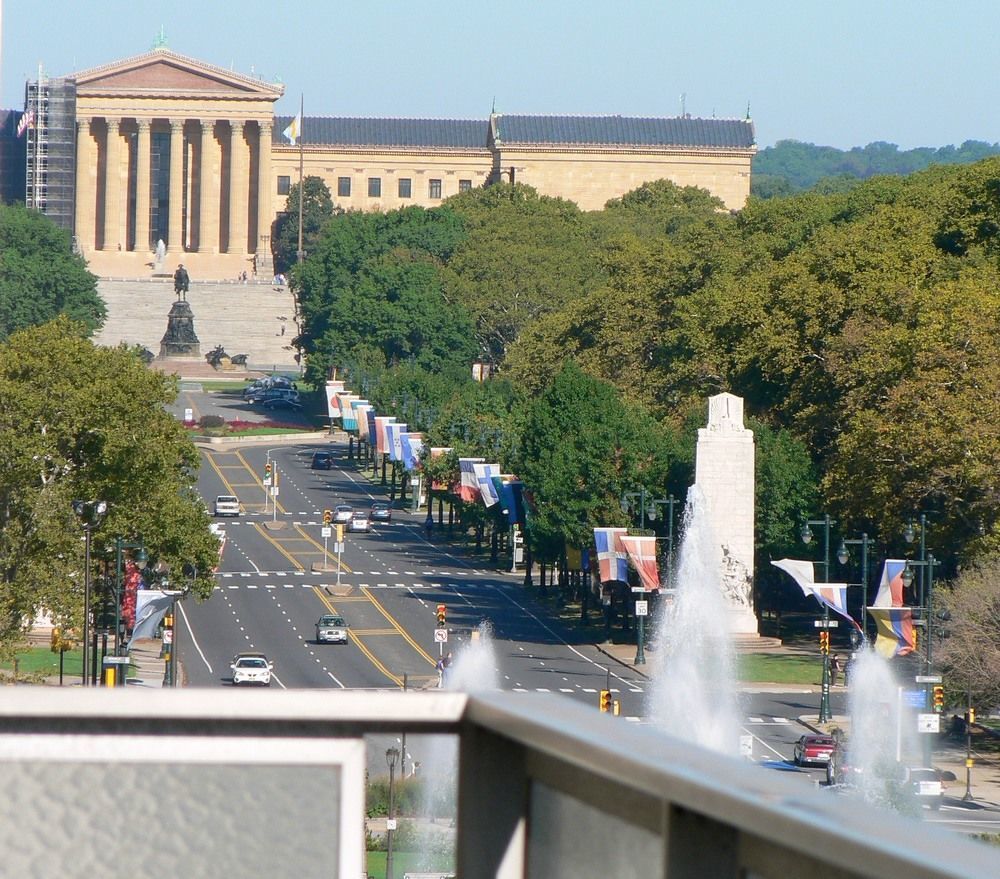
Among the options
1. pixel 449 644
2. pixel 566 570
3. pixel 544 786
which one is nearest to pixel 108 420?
pixel 449 644

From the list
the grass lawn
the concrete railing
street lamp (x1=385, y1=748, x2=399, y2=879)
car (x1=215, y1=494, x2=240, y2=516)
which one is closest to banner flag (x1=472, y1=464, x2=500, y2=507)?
car (x1=215, y1=494, x2=240, y2=516)

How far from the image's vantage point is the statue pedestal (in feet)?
601

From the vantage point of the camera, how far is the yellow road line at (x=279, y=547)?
328 feet

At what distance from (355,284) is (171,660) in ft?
349

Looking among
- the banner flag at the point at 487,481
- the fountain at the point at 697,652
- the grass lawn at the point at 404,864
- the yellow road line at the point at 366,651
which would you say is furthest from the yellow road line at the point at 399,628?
the grass lawn at the point at 404,864

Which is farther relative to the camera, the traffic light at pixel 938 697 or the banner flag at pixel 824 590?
the banner flag at pixel 824 590

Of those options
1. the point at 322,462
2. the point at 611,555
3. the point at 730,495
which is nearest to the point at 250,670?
the point at 611,555

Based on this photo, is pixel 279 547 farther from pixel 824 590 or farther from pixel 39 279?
pixel 39 279

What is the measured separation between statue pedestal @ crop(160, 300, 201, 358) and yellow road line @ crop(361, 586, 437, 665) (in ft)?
307

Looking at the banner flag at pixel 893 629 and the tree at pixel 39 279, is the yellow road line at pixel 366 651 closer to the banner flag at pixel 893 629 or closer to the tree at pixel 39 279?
the banner flag at pixel 893 629

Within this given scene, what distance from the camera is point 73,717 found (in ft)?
12.9

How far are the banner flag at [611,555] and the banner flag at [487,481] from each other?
614 inches

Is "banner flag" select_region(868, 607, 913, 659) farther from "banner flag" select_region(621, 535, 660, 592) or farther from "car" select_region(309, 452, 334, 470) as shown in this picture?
"car" select_region(309, 452, 334, 470)

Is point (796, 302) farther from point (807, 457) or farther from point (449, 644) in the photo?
point (449, 644)
